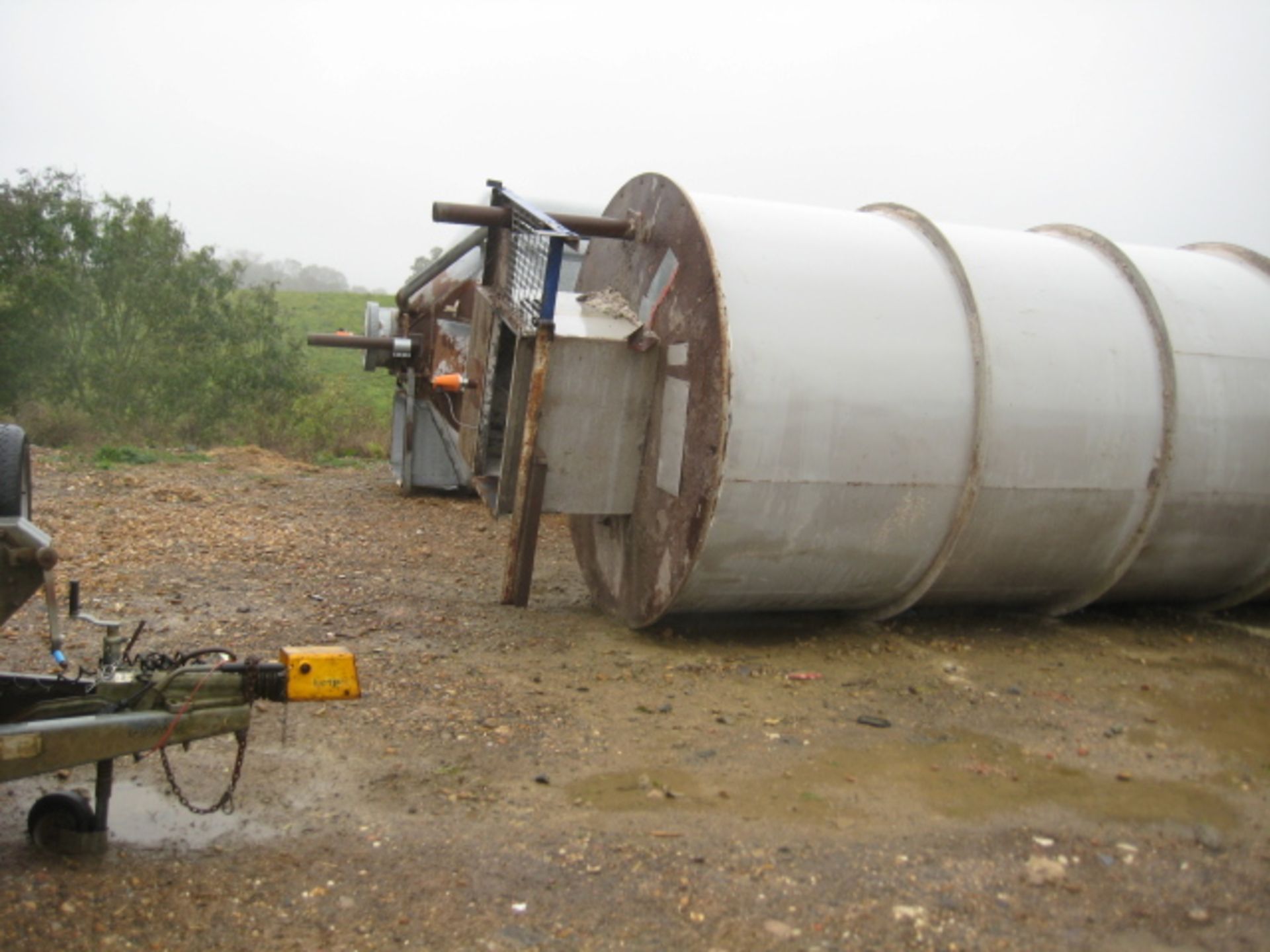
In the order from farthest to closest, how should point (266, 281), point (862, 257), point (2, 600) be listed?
point (266, 281)
point (862, 257)
point (2, 600)

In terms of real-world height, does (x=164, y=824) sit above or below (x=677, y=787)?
below

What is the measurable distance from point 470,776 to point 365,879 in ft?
2.85

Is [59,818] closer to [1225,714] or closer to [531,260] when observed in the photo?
[531,260]

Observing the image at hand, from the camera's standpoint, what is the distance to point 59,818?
3557 mm

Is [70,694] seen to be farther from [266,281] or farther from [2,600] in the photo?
[266,281]


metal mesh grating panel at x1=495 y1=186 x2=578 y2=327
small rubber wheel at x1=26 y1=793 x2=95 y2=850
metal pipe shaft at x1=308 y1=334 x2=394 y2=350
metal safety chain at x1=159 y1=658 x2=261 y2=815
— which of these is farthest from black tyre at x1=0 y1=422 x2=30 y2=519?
metal pipe shaft at x1=308 y1=334 x2=394 y2=350

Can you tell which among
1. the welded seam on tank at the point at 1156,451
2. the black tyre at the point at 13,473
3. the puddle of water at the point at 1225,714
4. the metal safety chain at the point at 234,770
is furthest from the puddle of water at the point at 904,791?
the black tyre at the point at 13,473

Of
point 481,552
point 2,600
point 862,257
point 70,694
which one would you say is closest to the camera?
point 2,600

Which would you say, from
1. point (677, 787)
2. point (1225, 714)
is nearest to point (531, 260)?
point (677, 787)

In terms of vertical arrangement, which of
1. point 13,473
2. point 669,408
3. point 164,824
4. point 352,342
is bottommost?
point 164,824

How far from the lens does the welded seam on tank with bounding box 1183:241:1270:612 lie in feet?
22.4

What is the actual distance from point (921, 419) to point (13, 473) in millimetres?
4169

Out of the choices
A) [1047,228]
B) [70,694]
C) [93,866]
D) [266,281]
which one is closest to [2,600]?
[70,694]

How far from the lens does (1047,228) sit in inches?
289
